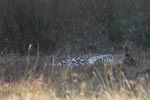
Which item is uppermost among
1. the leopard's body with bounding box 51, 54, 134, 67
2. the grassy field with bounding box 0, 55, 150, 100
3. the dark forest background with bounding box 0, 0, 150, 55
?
the dark forest background with bounding box 0, 0, 150, 55

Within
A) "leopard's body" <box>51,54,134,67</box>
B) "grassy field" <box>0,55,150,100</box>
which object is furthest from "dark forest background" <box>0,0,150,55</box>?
"grassy field" <box>0,55,150,100</box>

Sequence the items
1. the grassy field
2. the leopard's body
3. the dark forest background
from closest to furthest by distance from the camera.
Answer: the grassy field < the leopard's body < the dark forest background

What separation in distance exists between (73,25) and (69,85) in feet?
17.7

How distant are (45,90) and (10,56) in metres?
4.92

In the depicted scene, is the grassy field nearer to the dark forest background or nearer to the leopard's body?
the leopard's body

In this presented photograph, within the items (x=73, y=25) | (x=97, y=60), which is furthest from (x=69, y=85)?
(x=73, y=25)

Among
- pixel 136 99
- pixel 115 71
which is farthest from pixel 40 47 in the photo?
pixel 136 99

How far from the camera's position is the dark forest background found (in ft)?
46.0

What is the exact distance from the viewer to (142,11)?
14.6 meters

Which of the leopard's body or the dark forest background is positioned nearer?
the leopard's body

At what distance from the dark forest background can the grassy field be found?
2.55 meters

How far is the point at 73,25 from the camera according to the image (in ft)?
47.6

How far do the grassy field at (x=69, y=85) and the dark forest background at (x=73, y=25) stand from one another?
2554 mm

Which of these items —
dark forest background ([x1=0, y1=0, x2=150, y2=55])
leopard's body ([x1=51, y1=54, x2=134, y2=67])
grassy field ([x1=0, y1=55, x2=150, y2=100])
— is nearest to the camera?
grassy field ([x1=0, y1=55, x2=150, y2=100])
